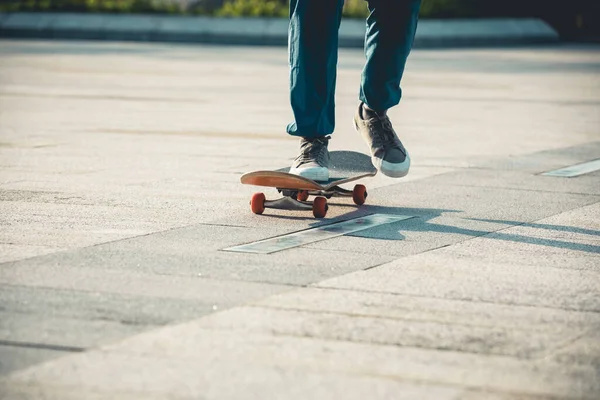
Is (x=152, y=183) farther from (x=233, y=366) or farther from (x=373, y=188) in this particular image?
(x=233, y=366)

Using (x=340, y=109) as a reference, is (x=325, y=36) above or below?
above

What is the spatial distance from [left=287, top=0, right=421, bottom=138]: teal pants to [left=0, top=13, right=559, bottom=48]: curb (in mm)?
15211

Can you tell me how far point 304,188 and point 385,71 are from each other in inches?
26.5

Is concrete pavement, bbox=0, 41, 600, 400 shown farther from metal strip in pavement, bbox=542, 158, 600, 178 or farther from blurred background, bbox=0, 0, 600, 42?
blurred background, bbox=0, 0, 600, 42

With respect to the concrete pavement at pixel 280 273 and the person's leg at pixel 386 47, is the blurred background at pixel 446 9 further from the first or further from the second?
the person's leg at pixel 386 47

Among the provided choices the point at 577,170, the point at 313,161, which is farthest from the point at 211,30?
the point at 313,161

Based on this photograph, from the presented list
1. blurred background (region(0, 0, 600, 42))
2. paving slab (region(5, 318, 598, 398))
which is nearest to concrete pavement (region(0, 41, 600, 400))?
paving slab (region(5, 318, 598, 398))

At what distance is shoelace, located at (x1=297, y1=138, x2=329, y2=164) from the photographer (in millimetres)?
4668

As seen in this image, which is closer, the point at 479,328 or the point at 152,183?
the point at 479,328

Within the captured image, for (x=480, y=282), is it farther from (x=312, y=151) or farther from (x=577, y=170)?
(x=577, y=170)

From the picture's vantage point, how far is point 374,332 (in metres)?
2.80

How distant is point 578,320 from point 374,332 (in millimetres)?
566

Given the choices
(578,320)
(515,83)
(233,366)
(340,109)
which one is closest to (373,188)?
(578,320)

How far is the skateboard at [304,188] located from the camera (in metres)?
4.43
